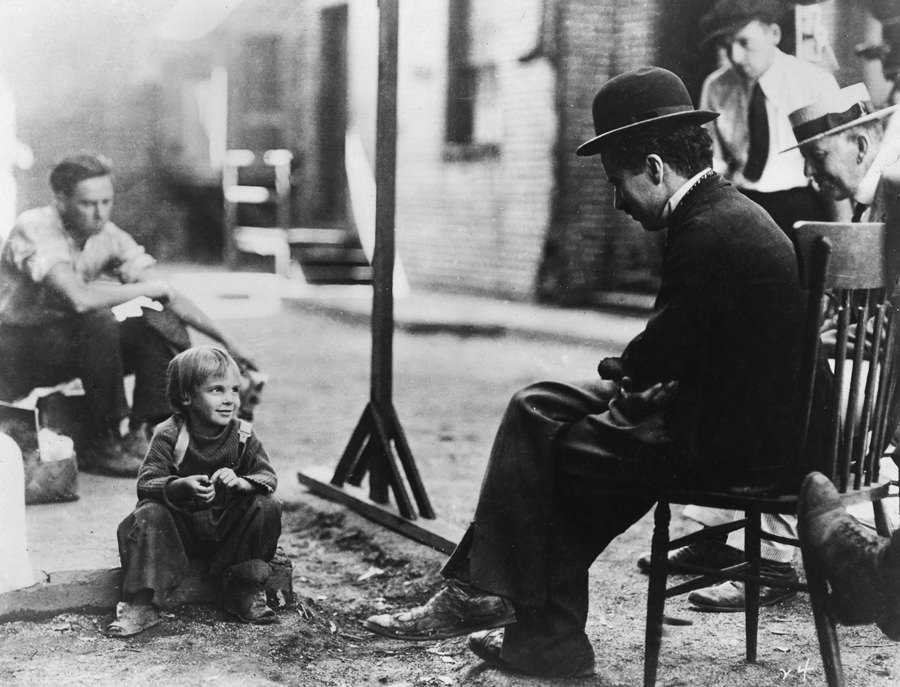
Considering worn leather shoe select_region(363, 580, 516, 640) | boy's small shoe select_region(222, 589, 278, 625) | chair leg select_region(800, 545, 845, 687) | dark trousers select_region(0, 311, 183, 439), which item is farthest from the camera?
dark trousers select_region(0, 311, 183, 439)

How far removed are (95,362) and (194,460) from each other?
1.73m

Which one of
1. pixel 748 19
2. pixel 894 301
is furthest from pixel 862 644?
pixel 748 19

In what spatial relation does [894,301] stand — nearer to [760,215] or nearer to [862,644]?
[760,215]

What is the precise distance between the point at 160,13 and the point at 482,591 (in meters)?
3.04

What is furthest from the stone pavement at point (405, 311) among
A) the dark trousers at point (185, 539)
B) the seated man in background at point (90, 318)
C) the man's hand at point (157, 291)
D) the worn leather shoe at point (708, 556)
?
the worn leather shoe at point (708, 556)

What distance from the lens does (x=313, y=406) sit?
6930 mm

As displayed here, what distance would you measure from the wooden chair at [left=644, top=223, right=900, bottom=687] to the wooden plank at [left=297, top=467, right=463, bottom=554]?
4.61 ft

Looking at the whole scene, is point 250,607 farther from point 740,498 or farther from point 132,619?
point 740,498

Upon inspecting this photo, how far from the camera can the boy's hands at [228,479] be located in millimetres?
3441

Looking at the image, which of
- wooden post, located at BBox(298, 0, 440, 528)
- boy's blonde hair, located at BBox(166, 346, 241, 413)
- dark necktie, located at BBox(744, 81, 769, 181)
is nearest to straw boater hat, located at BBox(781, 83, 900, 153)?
dark necktie, located at BBox(744, 81, 769, 181)

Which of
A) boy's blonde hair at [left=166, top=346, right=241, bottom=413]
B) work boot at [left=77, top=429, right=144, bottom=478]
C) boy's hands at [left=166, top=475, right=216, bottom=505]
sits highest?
boy's blonde hair at [left=166, top=346, right=241, bottom=413]

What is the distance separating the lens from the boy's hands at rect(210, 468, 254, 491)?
3.44 meters

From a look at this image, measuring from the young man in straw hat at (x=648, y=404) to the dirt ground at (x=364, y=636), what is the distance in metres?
0.30

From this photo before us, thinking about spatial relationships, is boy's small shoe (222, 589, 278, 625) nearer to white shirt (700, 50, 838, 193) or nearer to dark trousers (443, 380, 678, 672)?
dark trousers (443, 380, 678, 672)
